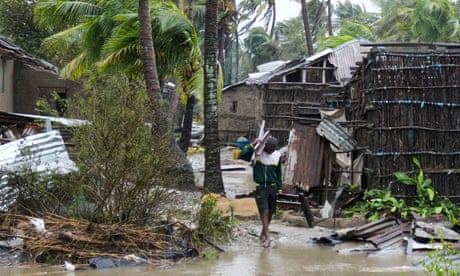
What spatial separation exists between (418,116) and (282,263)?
4.42m

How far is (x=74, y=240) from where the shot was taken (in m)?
8.45

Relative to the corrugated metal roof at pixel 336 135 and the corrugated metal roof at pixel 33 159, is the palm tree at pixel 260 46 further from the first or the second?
the corrugated metal roof at pixel 33 159

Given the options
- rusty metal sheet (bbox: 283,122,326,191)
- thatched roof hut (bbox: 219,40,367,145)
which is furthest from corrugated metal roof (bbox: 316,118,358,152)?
thatched roof hut (bbox: 219,40,367,145)

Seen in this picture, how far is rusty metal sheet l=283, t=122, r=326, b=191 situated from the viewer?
1230 centimetres

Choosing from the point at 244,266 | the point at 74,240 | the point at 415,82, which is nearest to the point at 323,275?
the point at 244,266

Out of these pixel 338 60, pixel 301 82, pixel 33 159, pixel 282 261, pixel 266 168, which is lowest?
pixel 282 261

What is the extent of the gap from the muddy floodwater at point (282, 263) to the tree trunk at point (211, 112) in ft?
12.9

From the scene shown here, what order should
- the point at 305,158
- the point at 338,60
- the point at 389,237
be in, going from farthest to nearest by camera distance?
the point at 338,60 → the point at 305,158 → the point at 389,237

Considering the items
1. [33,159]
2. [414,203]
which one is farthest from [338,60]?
[33,159]

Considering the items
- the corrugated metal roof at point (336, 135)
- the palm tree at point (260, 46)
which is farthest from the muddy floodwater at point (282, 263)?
the palm tree at point (260, 46)

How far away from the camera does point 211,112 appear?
1434 cm

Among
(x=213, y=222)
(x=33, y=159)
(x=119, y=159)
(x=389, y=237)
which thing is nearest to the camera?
(x=119, y=159)

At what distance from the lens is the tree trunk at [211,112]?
46.7 ft

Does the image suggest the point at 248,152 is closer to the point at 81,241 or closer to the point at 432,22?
the point at 81,241
